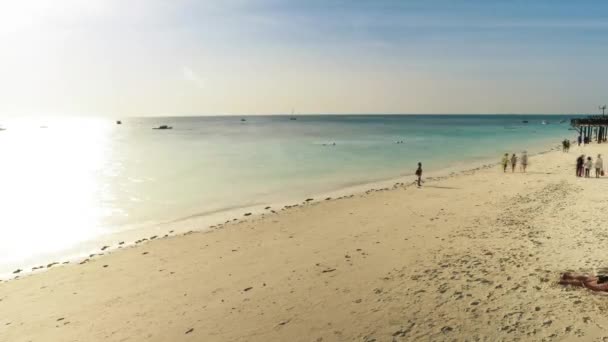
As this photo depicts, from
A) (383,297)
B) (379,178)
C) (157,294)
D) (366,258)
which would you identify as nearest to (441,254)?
(366,258)

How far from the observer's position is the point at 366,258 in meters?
11.5

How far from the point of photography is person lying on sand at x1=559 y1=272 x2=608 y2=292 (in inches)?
327

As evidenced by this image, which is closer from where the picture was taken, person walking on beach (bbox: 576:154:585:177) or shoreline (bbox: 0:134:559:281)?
shoreline (bbox: 0:134:559:281)

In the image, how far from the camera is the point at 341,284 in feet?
31.8

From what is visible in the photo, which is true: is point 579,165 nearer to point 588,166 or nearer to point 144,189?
point 588,166

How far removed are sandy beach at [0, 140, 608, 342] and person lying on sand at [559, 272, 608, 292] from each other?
211 millimetres

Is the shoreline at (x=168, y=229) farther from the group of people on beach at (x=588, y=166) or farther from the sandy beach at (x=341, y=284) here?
the group of people on beach at (x=588, y=166)

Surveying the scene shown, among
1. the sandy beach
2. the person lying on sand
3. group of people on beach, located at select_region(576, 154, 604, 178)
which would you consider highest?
group of people on beach, located at select_region(576, 154, 604, 178)

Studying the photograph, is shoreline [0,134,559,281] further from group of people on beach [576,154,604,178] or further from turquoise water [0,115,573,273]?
group of people on beach [576,154,604,178]

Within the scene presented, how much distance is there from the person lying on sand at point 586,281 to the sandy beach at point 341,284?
0.21 metres

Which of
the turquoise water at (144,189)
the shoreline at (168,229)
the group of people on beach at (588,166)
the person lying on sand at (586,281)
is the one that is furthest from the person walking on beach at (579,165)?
the person lying on sand at (586,281)

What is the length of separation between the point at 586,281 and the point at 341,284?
5.13 meters

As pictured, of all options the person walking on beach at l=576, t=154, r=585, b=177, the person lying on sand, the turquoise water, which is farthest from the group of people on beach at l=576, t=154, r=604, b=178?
the person lying on sand

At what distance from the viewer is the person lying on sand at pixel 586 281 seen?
830cm
